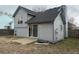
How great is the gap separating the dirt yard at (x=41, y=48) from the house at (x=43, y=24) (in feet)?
0.43

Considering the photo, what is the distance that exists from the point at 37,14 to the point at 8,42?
0.87 m

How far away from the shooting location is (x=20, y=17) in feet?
11.3

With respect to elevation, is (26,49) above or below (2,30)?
below

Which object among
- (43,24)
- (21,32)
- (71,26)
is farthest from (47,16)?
(21,32)

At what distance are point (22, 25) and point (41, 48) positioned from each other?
2.32 ft

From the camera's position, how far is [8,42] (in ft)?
10.5

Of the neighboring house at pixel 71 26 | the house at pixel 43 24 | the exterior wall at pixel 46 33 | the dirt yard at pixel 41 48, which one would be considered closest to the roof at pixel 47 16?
the house at pixel 43 24

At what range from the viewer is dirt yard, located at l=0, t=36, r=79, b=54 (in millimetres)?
3107

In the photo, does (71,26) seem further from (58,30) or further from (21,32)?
(21,32)

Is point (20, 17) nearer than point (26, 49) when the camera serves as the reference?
No

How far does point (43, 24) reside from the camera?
A: 3322mm

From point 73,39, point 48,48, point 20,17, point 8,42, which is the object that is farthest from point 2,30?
point 73,39
